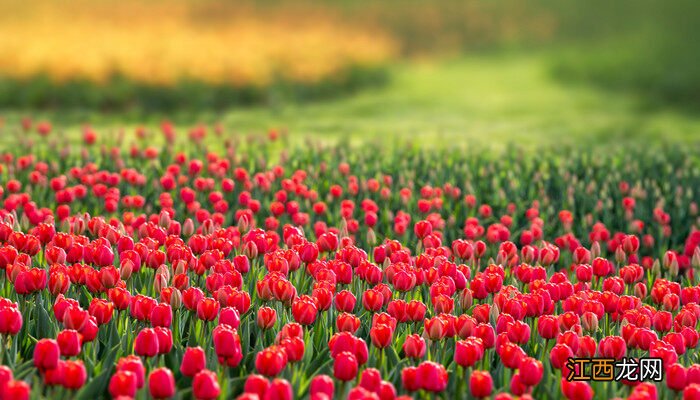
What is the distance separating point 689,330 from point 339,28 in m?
20.9

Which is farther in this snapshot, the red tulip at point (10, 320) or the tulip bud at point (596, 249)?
the tulip bud at point (596, 249)

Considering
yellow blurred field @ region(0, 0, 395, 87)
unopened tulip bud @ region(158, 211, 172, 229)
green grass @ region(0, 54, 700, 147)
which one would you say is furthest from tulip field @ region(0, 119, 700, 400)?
yellow blurred field @ region(0, 0, 395, 87)

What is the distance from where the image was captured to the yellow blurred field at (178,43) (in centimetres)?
1578

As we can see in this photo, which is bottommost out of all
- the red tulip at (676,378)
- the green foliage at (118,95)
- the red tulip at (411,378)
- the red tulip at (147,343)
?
the red tulip at (676,378)

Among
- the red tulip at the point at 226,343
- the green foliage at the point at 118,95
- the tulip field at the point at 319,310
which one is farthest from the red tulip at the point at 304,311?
the green foliage at the point at 118,95

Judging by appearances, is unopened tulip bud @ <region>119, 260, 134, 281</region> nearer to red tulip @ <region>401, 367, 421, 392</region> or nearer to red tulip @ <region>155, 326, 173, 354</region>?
red tulip @ <region>155, 326, 173, 354</region>

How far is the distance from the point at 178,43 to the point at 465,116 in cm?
583

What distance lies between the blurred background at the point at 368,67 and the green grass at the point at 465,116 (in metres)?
0.05

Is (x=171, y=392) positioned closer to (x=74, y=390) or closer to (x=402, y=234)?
(x=74, y=390)

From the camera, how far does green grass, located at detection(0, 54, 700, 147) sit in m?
13.0

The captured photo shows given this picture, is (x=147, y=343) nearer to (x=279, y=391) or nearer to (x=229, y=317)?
(x=229, y=317)

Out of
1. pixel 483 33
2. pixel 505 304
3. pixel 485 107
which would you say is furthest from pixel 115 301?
pixel 483 33

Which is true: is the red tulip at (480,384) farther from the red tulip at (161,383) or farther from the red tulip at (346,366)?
the red tulip at (161,383)

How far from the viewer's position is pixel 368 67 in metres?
19.5
